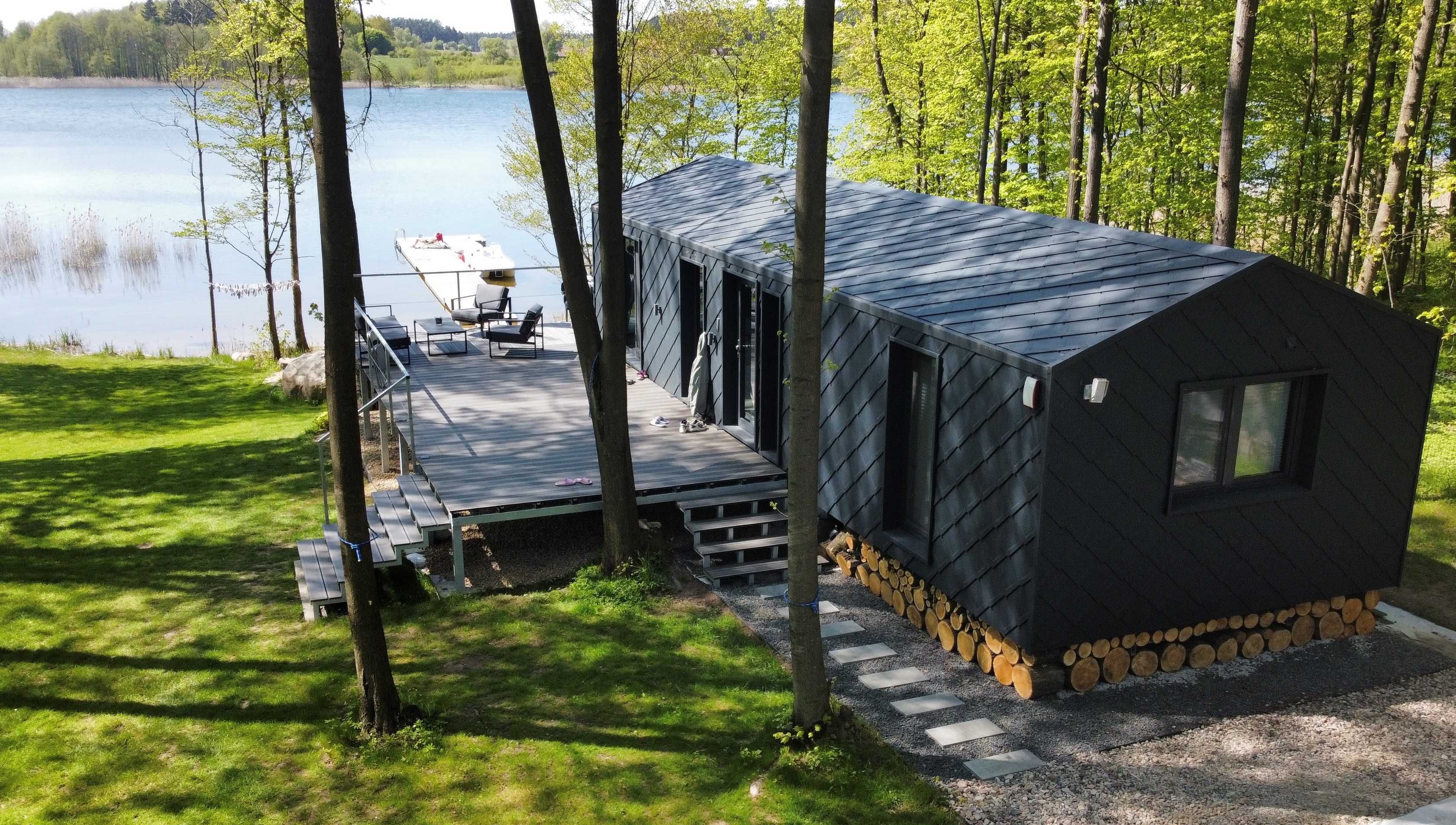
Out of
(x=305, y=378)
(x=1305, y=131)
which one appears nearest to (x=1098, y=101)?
(x=1305, y=131)

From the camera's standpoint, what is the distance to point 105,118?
4906cm

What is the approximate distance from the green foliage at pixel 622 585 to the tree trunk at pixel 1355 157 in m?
11.9

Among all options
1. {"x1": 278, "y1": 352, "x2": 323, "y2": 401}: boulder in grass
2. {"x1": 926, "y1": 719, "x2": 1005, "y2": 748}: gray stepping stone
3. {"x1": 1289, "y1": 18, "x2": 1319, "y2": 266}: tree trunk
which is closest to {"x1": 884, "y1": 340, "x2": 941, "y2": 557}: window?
A: {"x1": 926, "y1": 719, "x2": 1005, "y2": 748}: gray stepping stone

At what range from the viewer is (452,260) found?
22.9m

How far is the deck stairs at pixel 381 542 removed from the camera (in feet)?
23.5

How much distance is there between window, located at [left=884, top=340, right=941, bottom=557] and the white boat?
44.3 ft

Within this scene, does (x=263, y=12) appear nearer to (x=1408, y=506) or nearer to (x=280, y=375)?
(x=280, y=375)

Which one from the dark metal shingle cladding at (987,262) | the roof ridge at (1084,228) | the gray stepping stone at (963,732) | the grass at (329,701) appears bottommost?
the gray stepping stone at (963,732)

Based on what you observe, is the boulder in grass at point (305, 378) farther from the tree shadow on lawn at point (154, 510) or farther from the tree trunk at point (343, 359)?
the tree trunk at point (343, 359)

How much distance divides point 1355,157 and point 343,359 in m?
16.1

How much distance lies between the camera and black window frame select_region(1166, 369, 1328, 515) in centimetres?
640

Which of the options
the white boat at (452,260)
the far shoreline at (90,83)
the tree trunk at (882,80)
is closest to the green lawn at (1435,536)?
the tree trunk at (882,80)

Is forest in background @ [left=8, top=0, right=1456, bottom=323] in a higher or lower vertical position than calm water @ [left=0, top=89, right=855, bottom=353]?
higher

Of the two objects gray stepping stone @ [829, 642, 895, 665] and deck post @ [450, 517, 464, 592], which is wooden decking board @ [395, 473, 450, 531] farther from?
gray stepping stone @ [829, 642, 895, 665]
